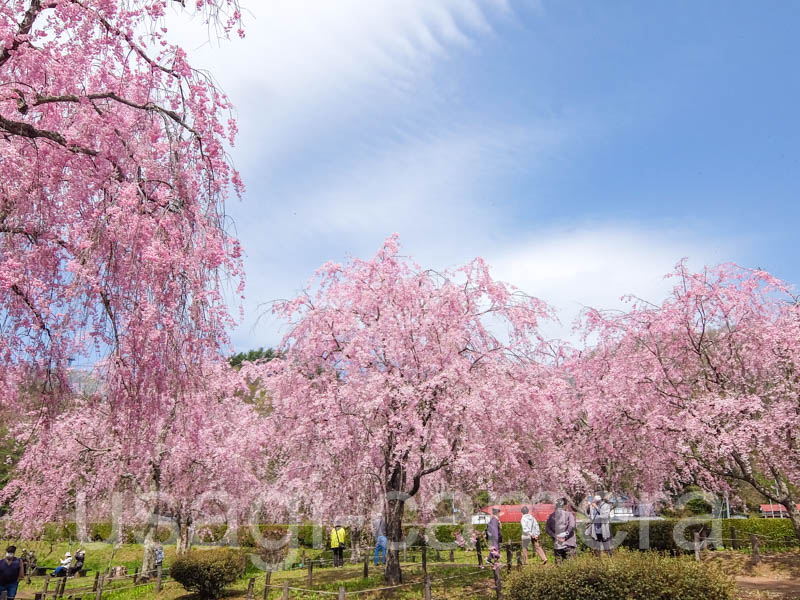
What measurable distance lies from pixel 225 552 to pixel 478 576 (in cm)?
686

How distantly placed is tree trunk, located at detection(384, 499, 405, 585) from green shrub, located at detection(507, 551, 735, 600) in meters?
5.43

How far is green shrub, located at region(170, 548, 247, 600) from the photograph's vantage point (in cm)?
1495

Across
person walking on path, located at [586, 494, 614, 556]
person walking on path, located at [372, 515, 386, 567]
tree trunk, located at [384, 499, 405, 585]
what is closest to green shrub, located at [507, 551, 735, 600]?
person walking on path, located at [586, 494, 614, 556]

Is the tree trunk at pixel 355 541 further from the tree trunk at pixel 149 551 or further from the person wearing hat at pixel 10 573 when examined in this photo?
the person wearing hat at pixel 10 573

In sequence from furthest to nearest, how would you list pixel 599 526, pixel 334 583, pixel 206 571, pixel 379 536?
pixel 379 536
pixel 334 583
pixel 206 571
pixel 599 526

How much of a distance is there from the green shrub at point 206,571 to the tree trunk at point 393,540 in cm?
447

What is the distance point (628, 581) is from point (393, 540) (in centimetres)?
682

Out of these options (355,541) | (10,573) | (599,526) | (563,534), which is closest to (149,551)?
(10,573)

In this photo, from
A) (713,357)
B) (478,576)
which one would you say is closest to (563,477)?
(478,576)

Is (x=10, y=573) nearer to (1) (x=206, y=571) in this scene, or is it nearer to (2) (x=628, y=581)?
(1) (x=206, y=571)

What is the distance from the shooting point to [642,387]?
16078mm

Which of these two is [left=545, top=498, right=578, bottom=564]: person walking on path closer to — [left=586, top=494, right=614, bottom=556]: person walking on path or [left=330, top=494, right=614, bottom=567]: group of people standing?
[left=330, top=494, right=614, bottom=567]: group of people standing

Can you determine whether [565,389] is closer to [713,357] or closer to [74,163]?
[713,357]

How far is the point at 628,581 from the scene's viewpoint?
8258 mm
